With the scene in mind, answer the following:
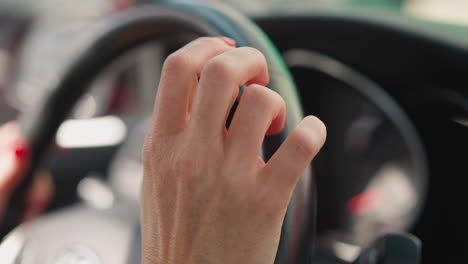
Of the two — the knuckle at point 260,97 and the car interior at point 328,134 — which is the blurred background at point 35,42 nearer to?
the car interior at point 328,134

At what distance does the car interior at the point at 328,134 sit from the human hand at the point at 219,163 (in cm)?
6

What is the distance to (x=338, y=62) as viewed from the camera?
1318 millimetres

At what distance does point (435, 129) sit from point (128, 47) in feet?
2.58

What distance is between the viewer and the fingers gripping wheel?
51 cm

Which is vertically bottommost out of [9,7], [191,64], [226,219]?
[9,7]

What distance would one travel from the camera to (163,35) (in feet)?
2.72

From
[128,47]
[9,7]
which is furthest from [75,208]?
[9,7]

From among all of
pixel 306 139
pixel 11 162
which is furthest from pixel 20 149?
pixel 306 139

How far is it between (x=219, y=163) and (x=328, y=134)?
37.8 inches

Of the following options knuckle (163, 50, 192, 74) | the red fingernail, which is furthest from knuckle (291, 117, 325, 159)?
the red fingernail

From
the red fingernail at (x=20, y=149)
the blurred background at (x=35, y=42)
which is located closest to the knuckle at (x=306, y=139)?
the red fingernail at (x=20, y=149)

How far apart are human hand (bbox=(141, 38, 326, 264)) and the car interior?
60 millimetres

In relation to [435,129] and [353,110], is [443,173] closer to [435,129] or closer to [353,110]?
[435,129]

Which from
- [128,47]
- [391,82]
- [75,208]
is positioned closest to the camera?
[128,47]
